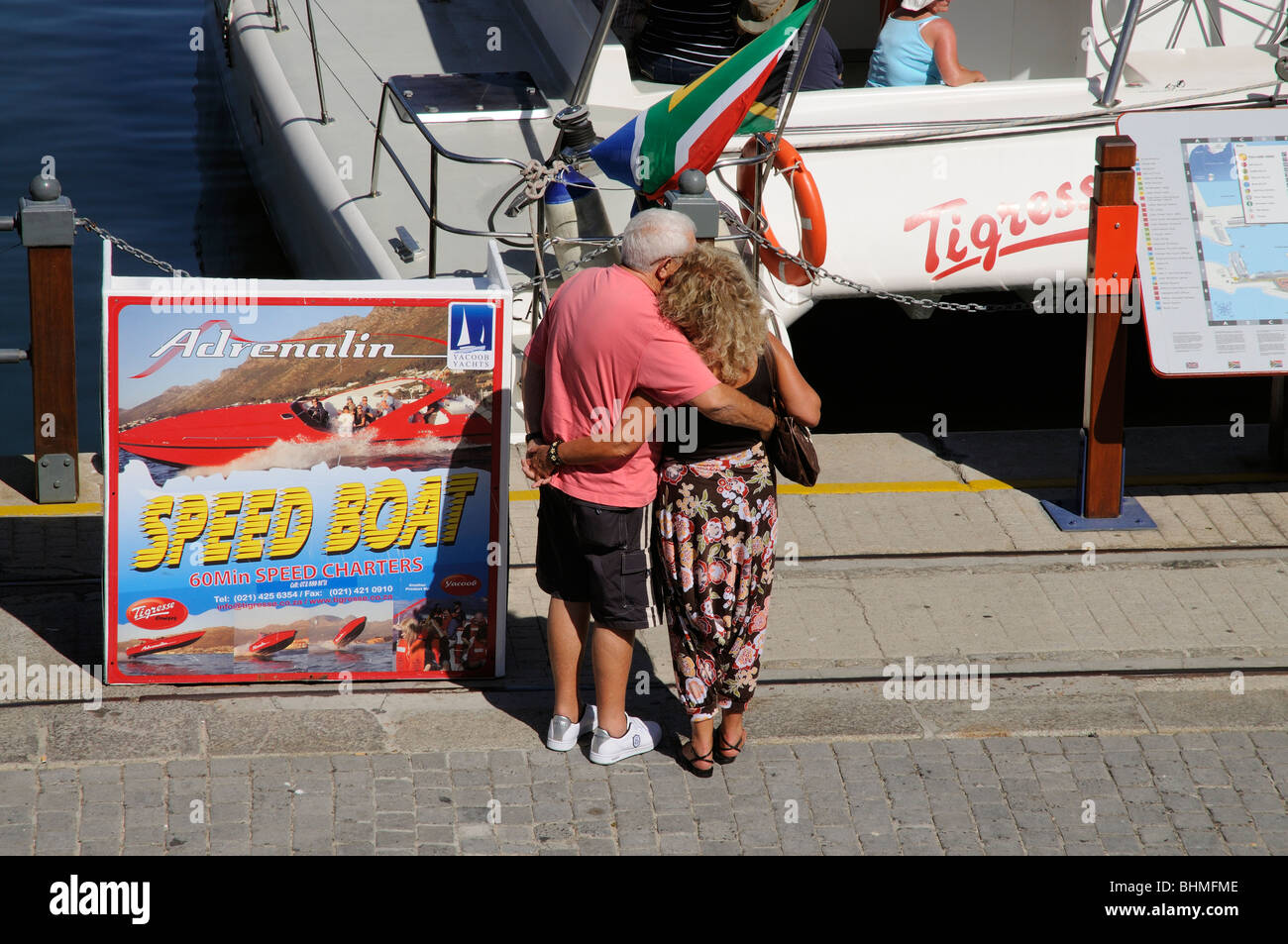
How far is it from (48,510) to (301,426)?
190cm

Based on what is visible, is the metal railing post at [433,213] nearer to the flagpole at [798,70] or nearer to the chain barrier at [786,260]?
the chain barrier at [786,260]

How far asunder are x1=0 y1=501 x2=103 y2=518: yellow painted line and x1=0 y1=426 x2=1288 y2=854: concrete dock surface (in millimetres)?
26

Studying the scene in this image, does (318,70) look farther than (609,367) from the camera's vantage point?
Yes

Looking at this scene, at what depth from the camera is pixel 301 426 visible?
452 cm

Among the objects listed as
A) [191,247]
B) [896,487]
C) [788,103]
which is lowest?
[896,487]

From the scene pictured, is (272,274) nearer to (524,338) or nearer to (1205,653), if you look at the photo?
(524,338)

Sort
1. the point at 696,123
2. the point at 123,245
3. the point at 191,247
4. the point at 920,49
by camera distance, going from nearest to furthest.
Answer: the point at 123,245 < the point at 696,123 < the point at 920,49 < the point at 191,247

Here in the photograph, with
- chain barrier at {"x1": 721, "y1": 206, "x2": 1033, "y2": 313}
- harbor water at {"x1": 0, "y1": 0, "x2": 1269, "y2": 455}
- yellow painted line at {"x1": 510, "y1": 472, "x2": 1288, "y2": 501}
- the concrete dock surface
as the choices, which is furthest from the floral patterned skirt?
harbor water at {"x1": 0, "y1": 0, "x2": 1269, "y2": 455}

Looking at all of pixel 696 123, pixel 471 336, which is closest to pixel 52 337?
pixel 471 336

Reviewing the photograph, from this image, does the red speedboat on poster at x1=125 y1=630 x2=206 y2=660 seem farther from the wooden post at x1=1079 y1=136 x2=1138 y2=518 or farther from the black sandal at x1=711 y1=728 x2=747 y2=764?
the wooden post at x1=1079 y1=136 x2=1138 y2=518

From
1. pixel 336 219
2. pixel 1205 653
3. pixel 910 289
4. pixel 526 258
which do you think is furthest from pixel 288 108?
pixel 1205 653

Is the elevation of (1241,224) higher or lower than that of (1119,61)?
lower

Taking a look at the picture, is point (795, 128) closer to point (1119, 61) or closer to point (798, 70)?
point (798, 70)

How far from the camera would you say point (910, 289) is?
291 inches
